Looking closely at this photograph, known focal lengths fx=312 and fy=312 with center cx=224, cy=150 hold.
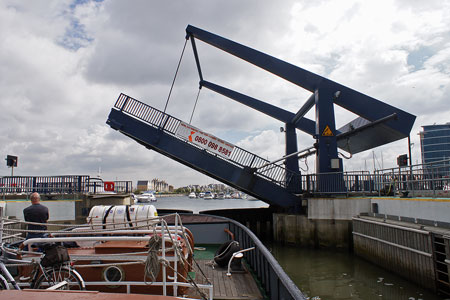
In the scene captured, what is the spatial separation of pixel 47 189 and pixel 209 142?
12.1 meters

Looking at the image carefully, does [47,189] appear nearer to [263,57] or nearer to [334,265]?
[263,57]

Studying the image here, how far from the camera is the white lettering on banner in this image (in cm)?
1622

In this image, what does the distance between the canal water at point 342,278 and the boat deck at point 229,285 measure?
437 centimetres

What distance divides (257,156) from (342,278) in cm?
722

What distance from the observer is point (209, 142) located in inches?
641

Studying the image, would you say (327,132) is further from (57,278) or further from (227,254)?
(57,278)

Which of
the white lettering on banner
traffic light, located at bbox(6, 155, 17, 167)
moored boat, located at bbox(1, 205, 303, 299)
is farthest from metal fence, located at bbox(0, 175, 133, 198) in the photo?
moored boat, located at bbox(1, 205, 303, 299)

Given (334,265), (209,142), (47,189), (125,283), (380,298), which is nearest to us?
(125,283)

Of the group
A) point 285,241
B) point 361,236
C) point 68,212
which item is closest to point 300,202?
point 285,241

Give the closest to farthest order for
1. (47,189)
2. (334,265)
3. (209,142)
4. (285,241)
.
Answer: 1. (334,265)
2. (209,142)
3. (285,241)
4. (47,189)

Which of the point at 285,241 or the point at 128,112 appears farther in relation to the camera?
the point at 285,241

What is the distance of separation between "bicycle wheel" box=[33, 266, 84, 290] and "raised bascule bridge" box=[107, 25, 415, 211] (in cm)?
1197

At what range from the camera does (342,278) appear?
11.6 meters

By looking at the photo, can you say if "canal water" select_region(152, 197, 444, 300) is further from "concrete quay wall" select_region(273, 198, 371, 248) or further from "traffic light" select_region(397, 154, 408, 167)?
"traffic light" select_region(397, 154, 408, 167)
